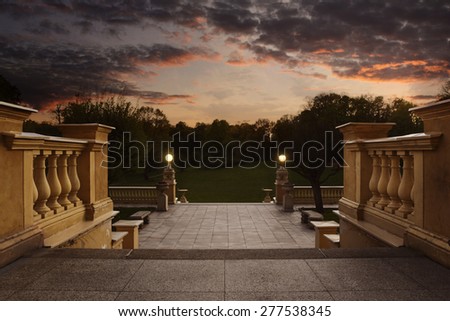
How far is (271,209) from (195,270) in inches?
536

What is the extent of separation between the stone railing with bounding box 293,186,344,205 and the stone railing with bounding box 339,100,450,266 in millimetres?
14259

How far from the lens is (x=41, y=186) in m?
4.09

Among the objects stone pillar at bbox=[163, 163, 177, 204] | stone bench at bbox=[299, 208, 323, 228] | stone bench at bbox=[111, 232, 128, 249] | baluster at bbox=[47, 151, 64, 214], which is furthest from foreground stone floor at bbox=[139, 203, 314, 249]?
baluster at bbox=[47, 151, 64, 214]

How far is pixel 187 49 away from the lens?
13.4 metres

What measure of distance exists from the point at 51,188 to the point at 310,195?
16.9 metres

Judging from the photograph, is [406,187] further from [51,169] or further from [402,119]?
[402,119]

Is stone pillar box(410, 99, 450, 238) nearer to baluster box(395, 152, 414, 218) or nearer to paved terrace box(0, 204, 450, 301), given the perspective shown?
baluster box(395, 152, 414, 218)

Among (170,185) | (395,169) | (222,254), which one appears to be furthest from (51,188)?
(170,185)

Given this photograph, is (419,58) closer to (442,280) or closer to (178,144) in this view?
(442,280)

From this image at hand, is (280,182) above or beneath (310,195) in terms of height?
above

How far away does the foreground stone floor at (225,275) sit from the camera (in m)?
2.66

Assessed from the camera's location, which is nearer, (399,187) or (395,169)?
(399,187)

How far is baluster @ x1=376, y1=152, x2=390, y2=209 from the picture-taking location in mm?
4396

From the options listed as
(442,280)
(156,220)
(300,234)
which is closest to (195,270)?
(442,280)
